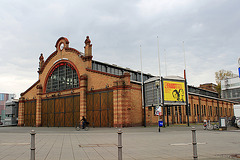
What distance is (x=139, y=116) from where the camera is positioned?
34438 millimetres

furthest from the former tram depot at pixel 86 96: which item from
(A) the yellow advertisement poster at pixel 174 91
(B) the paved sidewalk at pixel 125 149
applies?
(B) the paved sidewalk at pixel 125 149

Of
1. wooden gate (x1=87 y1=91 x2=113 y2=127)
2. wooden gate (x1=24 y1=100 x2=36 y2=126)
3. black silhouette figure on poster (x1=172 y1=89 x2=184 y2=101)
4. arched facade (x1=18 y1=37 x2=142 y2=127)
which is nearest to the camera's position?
arched facade (x1=18 y1=37 x2=142 y2=127)

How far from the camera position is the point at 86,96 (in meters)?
37.1

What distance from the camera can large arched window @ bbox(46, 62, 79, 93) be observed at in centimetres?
4028

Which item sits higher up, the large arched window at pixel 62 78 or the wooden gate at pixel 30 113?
the large arched window at pixel 62 78

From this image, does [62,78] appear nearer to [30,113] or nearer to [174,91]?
[30,113]

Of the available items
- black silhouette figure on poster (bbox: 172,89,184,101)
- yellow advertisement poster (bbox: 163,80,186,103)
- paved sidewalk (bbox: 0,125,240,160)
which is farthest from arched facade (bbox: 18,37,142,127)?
paved sidewalk (bbox: 0,125,240,160)

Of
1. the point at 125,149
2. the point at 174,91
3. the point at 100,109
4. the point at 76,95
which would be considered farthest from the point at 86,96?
the point at 125,149

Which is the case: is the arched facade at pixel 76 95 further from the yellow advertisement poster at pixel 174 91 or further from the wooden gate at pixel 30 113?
the yellow advertisement poster at pixel 174 91

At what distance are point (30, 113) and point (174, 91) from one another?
32.0 metres

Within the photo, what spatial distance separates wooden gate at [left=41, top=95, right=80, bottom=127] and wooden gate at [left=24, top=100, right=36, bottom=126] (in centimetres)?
352

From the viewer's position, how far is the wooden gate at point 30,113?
157 ft

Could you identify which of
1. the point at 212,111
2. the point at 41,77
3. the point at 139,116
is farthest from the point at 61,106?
the point at 212,111

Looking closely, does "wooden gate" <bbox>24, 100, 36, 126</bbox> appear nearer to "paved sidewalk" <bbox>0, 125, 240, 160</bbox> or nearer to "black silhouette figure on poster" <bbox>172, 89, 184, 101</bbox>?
"black silhouette figure on poster" <bbox>172, 89, 184, 101</bbox>
